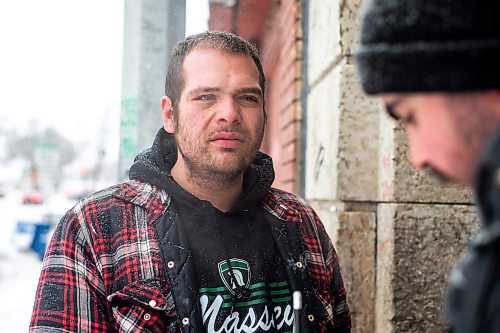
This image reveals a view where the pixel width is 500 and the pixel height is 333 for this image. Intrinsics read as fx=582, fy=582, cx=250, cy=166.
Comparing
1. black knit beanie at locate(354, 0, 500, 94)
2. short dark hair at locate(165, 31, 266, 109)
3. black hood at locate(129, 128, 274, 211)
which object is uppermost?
short dark hair at locate(165, 31, 266, 109)

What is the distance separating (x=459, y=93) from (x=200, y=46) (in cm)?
141

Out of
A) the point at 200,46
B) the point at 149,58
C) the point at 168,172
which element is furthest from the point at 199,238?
the point at 149,58

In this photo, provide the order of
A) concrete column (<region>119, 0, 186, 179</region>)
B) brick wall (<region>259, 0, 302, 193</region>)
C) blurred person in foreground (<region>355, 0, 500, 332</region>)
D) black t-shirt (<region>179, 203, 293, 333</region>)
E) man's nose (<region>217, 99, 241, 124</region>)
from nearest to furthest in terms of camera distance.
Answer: blurred person in foreground (<region>355, 0, 500, 332</region>), black t-shirt (<region>179, 203, 293, 333</region>), man's nose (<region>217, 99, 241, 124</region>), concrete column (<region>119, 0, 186, 179</region>), brick wall (<region>259, 0, 302, 193</region>)

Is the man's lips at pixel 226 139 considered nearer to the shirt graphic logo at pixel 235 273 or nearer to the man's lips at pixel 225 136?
the man's lips at pixel 225 136

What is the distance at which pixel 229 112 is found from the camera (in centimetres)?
206

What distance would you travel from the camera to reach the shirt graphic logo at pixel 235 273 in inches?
76.0

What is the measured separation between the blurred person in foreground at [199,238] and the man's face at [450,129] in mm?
1070

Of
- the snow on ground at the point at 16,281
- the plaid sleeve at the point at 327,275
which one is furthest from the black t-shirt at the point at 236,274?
the snow on ground at the point at 16,281

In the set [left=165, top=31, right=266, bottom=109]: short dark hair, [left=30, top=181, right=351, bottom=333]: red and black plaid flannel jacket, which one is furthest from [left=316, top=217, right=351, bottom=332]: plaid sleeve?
[left=165, top=31, right=266, bottom=109]: short dark hair

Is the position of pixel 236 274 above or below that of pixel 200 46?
below

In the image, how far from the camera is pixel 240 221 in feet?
7.02

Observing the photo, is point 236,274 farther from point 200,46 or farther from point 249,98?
point 200,46

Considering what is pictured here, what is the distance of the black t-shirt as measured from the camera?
1.89 m

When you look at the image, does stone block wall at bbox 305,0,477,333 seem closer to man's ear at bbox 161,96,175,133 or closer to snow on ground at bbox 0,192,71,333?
man's ear at bbox 161,96,175,133
